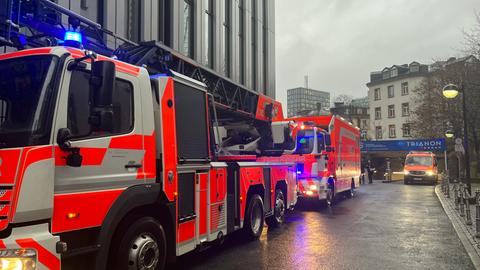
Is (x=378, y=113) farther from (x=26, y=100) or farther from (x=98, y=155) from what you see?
(x=26, y=100)

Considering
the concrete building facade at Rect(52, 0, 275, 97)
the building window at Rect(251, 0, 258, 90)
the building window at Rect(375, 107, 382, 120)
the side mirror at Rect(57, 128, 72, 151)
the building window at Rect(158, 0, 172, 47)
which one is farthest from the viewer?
the building window at Rect(375, 107, 382, 120)

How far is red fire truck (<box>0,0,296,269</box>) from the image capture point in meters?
3.70

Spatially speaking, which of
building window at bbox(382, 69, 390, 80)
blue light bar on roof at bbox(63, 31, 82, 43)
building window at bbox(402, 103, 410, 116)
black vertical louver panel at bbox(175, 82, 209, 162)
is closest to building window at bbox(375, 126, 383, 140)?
building window at bbox(402, 103, 410, 116)

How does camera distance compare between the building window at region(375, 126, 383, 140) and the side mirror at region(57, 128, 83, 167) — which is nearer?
the side mirror at region(57, 128, 83, 167)

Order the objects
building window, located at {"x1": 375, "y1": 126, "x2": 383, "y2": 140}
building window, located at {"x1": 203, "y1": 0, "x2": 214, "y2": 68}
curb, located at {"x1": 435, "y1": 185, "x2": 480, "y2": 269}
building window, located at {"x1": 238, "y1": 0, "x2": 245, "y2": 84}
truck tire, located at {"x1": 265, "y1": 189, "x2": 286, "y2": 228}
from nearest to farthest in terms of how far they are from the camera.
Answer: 1. curb, located at {"x1": 435, "y1": 185, "x2": 480, "y2": 269}
2. truck tire, located at {"x1": 265, "y1": 189, "x2": 286, "y2": 228}
3. building window, located at {"x1": 203, "y1": 0, "x2": 214, "y2": 68}
4. building window, located at {"x1": 238, "y1": 0, "x2": 245, "y2": 84}
5. building window, located at {"x1": 375, "y1": 126, "x2": 383, "y2": 140}

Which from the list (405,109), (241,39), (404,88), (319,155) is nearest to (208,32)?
(241,39)

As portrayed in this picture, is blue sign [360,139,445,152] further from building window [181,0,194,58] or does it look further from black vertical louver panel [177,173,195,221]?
black vertical louver panel [177,173,195,221]

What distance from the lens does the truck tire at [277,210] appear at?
1003 centimetres

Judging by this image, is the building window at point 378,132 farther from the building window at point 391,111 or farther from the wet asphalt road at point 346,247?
the wet asphalt road at point 346,247

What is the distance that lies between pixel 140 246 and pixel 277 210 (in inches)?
223

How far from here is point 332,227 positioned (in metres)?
10.4

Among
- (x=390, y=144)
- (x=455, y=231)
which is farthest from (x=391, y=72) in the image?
(x=455, y=231)

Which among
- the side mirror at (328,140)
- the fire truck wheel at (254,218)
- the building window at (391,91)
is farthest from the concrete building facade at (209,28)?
the building window at (391,91)

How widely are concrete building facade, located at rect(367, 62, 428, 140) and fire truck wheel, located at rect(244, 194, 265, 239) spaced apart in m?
57.7
